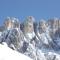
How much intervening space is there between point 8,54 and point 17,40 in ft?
71.0

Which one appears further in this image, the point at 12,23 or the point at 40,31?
the point at 40,31

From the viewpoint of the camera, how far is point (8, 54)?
211 inches

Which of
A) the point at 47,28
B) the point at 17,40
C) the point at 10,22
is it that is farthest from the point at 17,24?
the point at 17,40

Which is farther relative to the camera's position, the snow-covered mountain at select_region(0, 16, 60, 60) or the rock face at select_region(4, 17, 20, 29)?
the rock face at select_region(4, 17, 20, 29)

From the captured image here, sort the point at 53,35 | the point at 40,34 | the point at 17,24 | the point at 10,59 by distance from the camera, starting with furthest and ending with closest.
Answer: the point at 53,35 < the point at 40,34 < the point at 17,24 < the point at 10,59

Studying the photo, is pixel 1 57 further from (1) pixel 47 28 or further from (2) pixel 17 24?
(1) pixel 47 28

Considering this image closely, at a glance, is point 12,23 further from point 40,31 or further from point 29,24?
point 40,31

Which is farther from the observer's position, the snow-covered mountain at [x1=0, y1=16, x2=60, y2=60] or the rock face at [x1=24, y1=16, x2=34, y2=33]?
the rock face at [x1=24, y1=16, x2=34, y2=33]

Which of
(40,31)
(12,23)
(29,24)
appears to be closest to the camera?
(12,23)

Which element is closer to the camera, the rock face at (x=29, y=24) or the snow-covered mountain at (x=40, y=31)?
the snow-covered mountain at (x=40, y=31)

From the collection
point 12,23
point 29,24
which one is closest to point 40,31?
point 29,24

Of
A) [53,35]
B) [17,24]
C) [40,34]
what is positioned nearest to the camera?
[17,24]

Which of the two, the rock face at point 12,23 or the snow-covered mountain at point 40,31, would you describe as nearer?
the snow-covered mountain at point 40,31

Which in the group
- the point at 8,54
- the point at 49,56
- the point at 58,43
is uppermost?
the point at 8,54
